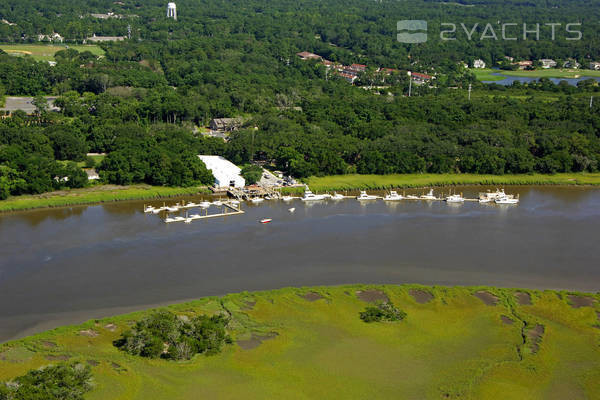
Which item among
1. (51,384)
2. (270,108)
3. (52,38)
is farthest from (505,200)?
(52,38)

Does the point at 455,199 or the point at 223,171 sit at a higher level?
the point at 223,171

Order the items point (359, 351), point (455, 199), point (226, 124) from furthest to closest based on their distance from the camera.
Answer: point (226, 124) → point (455, 199) → point (359, 351)

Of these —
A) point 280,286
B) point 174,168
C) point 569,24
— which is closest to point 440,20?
point 569,24

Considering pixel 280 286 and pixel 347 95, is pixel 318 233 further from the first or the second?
pixel 347 95

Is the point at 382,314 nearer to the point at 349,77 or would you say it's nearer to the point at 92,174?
the point at 92,174

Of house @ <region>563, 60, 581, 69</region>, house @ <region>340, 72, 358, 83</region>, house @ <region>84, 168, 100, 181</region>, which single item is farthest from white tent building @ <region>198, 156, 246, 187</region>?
house @ <region>563, 60, 581, 69</region>

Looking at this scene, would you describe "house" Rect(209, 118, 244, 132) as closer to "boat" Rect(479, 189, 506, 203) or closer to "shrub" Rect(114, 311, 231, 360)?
"boat" Rect(479, 189, 506, 203)
